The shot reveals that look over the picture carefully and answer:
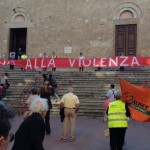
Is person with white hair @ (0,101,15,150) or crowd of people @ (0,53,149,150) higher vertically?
person with white hair @ (0,101,15,150)

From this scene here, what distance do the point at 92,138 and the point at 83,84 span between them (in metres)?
8.87

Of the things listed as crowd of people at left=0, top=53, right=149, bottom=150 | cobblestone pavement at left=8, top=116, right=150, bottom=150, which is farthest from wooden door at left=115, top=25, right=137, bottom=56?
crowd of people at left=0, top=53, right=149, bottom=150

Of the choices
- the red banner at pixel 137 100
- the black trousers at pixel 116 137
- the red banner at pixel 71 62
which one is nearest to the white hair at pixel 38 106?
the black trousers at pixel 116 137

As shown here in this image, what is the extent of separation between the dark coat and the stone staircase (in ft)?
33.3

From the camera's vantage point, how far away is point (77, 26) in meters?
27.2

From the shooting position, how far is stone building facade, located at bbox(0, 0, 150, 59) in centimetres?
2577

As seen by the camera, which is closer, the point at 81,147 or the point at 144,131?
the point at 81,147

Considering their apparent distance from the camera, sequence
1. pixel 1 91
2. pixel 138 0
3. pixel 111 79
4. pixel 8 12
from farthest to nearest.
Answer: pixel 8 12
pixel 138 0
pixel 111 79
pixel 1 91

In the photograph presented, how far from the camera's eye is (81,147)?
9008 millimetres

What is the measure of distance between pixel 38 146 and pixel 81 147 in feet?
14.3

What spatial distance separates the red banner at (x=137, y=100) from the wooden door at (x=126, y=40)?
708 inches

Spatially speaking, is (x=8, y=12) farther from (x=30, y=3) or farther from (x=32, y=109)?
(x=32, y=109)

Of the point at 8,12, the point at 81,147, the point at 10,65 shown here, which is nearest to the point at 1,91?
the point at 10,65

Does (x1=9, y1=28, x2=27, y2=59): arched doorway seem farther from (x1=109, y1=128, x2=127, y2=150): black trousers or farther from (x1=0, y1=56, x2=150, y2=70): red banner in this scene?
(x1=109, y1=128, x2=127, y2=150): black trousers
